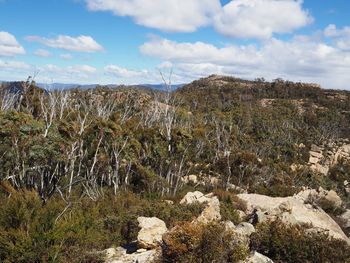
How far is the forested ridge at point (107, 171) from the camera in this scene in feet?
34.2

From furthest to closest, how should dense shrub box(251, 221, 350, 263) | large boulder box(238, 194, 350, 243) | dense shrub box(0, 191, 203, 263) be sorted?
large boulder box(238, 194, 350, 243) < dense shrub box(251, 221, 350, 263) < dense shrub box(0, 191, 203, 263)

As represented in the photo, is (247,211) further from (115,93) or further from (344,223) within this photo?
(115,93)

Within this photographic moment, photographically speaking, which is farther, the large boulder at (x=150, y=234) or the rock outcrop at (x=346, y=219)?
the rock outcrop at (x=346, y=219)

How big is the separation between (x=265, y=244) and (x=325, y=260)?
177 centimetres

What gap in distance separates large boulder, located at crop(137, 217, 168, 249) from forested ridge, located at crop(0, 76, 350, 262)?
4.39 feet

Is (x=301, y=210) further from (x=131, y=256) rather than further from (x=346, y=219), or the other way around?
(x=131, y=256)

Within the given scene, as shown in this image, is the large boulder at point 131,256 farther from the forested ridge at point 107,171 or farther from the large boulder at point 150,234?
the forested ridge at point 107,171

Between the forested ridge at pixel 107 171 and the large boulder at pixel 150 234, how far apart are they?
134 centimetres

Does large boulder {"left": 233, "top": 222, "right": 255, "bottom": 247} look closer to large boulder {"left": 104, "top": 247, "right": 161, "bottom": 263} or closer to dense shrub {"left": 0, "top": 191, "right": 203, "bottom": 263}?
large boulder {"left": 104, "top": 247, "right": 161, "bottom": 263}

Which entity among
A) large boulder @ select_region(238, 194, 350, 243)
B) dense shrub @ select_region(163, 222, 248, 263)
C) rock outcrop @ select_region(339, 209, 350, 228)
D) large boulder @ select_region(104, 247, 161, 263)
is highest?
dense shrub @ select_region(163, 222, 248, 263)

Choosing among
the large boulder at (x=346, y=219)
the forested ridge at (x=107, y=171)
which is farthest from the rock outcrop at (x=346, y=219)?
the forested ridge at (x=107, y=171)

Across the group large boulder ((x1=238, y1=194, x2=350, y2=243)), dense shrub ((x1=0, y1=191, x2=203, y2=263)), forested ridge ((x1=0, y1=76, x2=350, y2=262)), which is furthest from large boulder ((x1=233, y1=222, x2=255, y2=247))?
large boulder ((x1=238, y1=194, x2=350, y2=243))

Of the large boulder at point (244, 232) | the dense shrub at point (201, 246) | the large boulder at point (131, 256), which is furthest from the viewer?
the large boulder at point (244, 232)

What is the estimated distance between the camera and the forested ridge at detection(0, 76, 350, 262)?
410 inches
